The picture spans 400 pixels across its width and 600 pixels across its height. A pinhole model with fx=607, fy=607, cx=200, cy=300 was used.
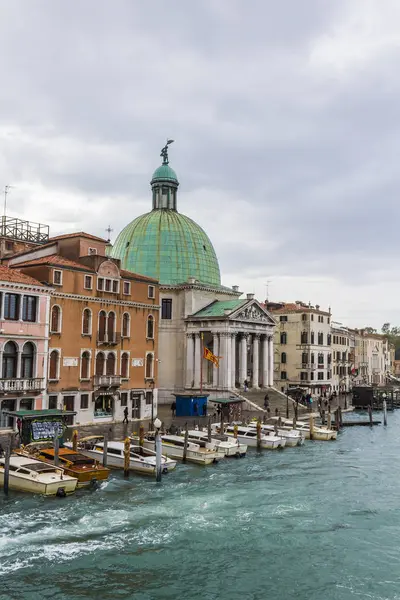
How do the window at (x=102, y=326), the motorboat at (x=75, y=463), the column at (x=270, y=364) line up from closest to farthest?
the motorboat at (x=75, y=463) → the window at (x=102, y=326) → the column at (x=270, y=364)

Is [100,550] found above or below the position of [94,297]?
below

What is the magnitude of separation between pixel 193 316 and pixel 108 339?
68.6 feet

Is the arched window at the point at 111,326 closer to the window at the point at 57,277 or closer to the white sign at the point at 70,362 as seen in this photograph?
the white sign at the point at 70,362

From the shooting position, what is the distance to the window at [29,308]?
4581 centimetres

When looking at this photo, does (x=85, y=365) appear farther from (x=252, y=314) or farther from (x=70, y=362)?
(x=252, y=314)

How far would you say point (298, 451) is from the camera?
151 ft

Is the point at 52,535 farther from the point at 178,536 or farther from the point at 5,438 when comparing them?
the point at 5,438

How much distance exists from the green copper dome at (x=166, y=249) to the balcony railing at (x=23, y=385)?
3128 cm

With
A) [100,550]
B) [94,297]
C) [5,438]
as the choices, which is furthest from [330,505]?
[94,297]

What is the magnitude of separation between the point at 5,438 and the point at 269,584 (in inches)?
1003

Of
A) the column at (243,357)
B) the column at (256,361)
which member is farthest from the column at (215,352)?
the column at (256,361)

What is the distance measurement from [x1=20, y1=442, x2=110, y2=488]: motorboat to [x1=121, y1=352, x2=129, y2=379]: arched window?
62.8ft

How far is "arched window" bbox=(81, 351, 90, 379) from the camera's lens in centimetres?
5138

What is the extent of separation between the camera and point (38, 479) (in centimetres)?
3022
